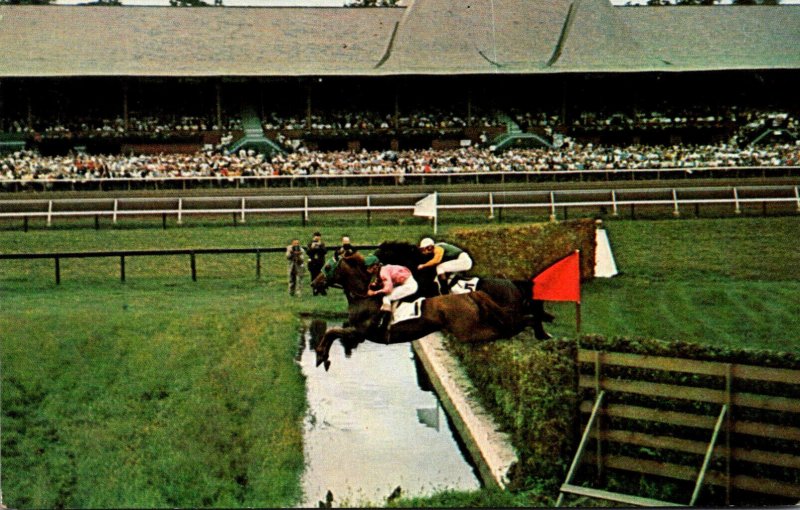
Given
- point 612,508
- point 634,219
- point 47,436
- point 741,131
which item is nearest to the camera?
point 612,508

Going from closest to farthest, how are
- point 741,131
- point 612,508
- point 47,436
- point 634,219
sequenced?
point 612,508
point 47,436
point 741,131
point 634,219

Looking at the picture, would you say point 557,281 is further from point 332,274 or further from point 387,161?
point 387,161

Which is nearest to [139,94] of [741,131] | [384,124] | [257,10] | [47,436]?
[257,10]

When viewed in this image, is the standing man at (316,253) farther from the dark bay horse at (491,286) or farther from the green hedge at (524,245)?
the dark bay horse at (491,286)

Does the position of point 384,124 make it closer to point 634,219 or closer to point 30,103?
point 634,219

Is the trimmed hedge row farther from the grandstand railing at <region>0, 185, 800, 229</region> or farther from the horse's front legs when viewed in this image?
the grandstand railing at <region>0, 185, 800, 229</region>

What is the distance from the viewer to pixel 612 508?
31.0ft

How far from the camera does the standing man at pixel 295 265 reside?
14.7 metres

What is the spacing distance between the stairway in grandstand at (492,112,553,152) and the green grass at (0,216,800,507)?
156cm

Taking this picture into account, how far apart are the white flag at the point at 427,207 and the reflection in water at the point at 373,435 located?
78.3 inches

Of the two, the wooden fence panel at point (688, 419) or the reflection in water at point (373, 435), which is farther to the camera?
the reflection in water at point (373, 435)

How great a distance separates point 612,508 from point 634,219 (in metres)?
7.67

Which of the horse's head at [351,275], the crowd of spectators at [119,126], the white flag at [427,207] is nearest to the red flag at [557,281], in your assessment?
the horse's head at [351,275]

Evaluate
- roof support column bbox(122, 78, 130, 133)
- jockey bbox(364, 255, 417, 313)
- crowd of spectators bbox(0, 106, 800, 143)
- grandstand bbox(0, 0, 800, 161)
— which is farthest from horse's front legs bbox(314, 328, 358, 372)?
roof support column bbox(122, 78, 130, 133)
